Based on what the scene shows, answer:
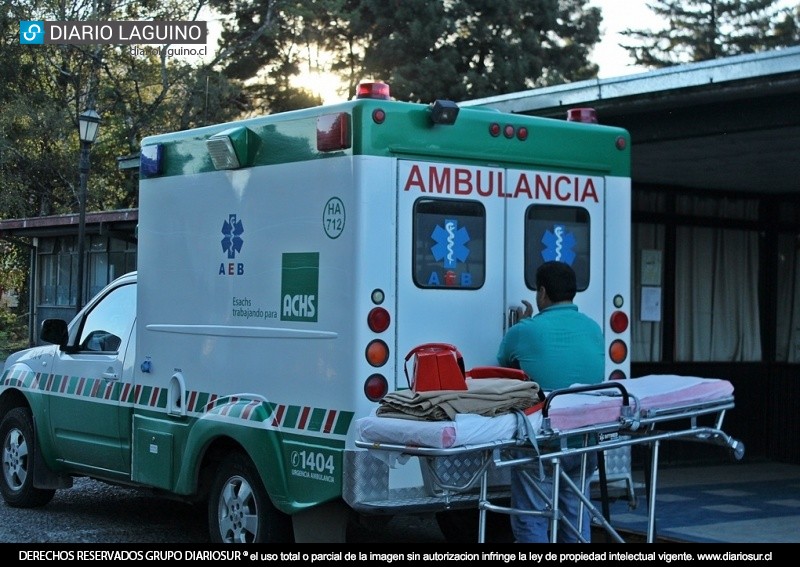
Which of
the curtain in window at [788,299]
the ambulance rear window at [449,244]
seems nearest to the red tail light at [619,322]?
the ambulance rear window at [449,244]

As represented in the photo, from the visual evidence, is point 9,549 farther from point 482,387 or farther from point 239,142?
point 482,387

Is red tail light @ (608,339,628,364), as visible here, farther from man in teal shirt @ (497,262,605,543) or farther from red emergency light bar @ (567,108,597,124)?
red emergency light bar @ (567,108,597,124)

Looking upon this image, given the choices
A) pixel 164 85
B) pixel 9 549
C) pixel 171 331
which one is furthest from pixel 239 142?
pixel 164 85

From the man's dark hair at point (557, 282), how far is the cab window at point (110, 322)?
3.36 meters

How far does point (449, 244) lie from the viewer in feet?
21.2

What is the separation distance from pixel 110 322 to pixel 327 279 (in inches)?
113

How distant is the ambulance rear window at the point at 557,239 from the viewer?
6.86 metres

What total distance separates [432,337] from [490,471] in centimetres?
76

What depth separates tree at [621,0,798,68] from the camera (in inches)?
1807

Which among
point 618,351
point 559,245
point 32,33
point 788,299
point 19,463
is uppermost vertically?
point 32,33

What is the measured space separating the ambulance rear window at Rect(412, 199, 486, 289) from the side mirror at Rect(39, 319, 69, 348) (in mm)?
3425

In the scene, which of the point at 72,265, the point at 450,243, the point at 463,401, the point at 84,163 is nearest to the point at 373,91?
the point at 450,243

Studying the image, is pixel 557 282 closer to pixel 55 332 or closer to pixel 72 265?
pixel 55 332

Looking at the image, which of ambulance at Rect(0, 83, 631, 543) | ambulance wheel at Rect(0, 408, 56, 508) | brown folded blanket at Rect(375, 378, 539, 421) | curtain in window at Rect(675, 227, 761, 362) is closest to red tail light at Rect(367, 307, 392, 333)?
ambulance at Rect(0, 83, 631, 543)
